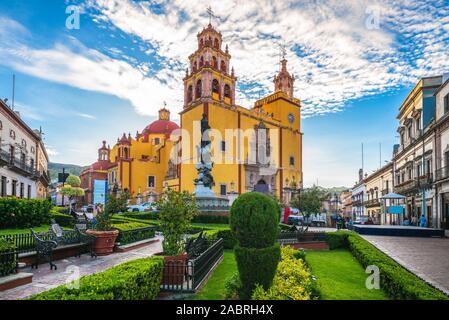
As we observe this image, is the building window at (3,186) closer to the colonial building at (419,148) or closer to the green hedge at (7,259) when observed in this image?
the green hedge at (7,259)

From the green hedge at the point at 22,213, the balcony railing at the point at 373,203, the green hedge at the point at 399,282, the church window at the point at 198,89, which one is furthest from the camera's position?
the balcony railing at the point at 373,203

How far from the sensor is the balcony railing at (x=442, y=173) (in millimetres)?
20444

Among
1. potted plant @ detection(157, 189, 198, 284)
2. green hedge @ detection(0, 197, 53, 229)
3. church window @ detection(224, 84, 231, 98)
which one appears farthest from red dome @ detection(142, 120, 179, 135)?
potted plant @ detection(157, 189, 198, 284)

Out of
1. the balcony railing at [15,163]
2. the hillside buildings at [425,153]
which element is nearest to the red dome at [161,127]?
the balcony railing at [15,163]

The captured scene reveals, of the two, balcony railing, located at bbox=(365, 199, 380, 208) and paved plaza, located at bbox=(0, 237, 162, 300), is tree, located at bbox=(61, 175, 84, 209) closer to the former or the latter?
paved plaza, located at bbox=(0, 237, 162, 300)

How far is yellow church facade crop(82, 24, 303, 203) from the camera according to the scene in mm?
37031

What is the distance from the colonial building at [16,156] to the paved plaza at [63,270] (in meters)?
20.0

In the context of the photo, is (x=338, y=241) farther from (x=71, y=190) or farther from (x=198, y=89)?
(x=71, y=190)

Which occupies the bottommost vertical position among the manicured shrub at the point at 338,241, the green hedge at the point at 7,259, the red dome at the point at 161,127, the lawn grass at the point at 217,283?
the manicured shrub at the point at 338,241

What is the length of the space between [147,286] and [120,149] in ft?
155

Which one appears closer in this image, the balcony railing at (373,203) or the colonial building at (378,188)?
the colonial building at (378,188)

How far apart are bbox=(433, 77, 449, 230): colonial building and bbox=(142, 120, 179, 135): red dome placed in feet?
125

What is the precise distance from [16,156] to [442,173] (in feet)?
114

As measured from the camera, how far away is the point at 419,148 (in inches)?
1032
